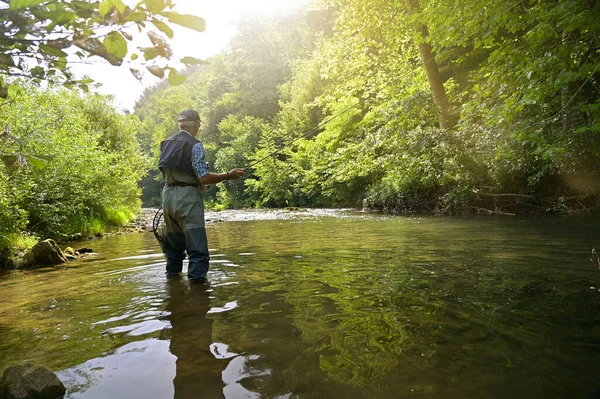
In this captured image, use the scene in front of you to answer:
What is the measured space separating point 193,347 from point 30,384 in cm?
92

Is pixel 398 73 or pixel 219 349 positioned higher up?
pixel 398 73

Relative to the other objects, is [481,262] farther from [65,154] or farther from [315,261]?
[65,154]

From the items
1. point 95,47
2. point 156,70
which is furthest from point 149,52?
point 95,47

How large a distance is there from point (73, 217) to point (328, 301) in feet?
35.2

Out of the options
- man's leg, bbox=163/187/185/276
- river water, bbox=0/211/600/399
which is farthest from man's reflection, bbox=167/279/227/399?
man's leg, bbox=163/187/185/276

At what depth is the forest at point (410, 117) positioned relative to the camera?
5531mm

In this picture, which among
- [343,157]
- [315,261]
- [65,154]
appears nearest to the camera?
[315,261]

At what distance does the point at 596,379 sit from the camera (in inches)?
76.2

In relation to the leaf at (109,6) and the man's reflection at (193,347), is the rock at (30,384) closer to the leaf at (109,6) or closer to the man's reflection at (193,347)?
the man's reflection at (193,347)

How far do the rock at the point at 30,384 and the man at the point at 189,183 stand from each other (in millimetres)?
2680

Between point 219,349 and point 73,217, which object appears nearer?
point 219,349

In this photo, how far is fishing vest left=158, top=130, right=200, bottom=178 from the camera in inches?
187

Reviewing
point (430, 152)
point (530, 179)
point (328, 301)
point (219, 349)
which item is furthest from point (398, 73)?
point (219, 349)

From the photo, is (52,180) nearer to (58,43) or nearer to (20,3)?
(58,43)
